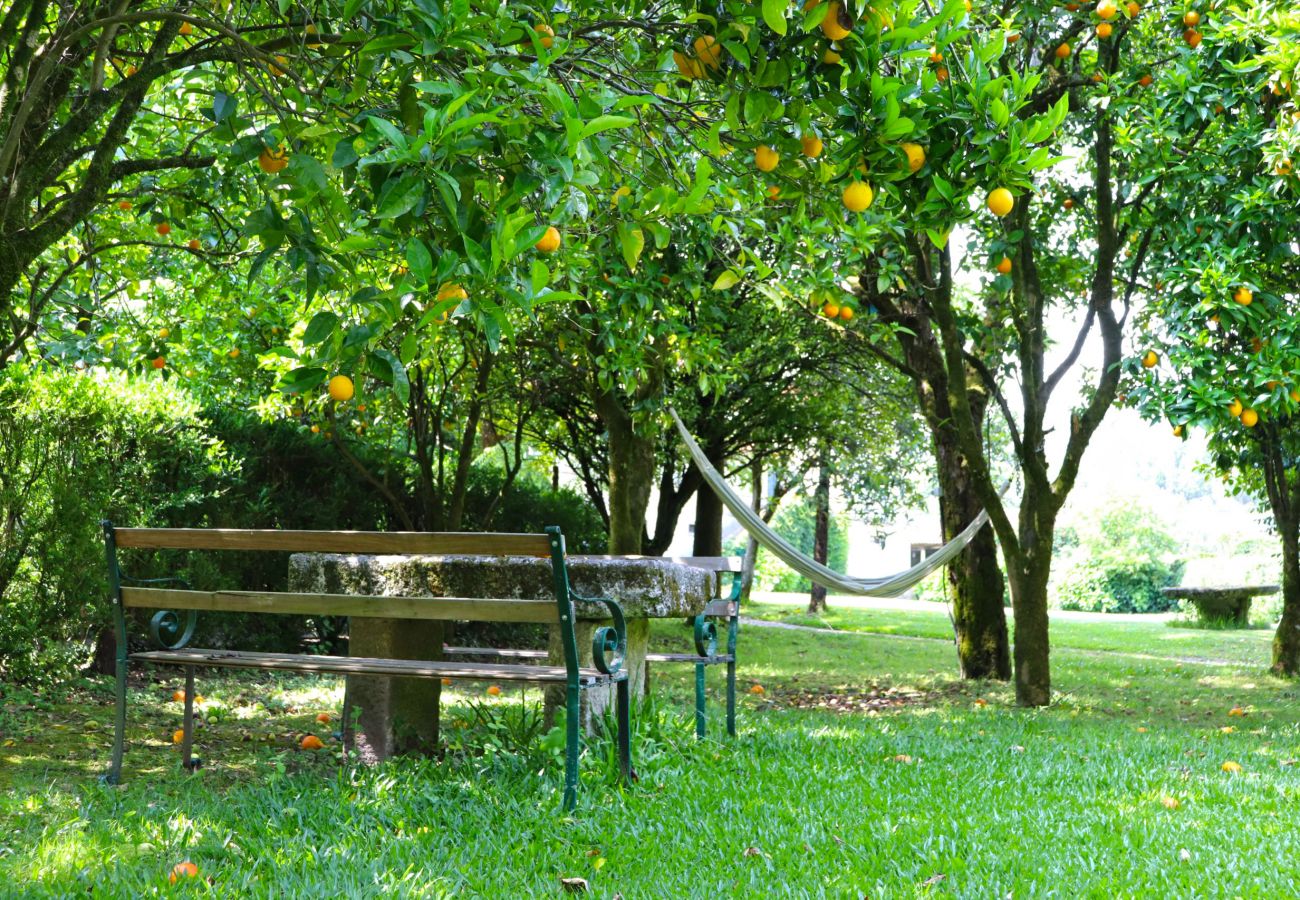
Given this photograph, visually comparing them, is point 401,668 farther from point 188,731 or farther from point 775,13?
point 775,13

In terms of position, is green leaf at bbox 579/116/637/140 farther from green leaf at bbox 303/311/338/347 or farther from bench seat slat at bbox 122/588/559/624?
bench seat slat at bbox 122/588/559/624

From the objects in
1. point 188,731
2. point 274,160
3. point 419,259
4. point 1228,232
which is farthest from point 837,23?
point 1228,232

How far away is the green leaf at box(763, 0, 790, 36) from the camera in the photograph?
207 centimetres

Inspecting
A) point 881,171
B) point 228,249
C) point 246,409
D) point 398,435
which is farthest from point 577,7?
point 398,435

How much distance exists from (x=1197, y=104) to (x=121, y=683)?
5.86 meters

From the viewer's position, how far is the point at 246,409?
9242 millimetres

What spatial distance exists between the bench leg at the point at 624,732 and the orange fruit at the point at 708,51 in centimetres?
220

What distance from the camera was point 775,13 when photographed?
2086 millimetres

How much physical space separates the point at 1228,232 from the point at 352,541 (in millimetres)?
4901

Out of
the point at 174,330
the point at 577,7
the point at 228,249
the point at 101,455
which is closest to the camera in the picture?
the point at 577,7

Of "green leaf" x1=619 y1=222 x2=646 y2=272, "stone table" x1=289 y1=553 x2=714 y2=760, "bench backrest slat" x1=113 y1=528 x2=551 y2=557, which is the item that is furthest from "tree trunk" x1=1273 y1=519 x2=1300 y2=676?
"green leaf" x1=619 y1=222 x2=646 y2=272

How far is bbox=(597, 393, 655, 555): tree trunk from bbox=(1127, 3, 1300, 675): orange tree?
483 centimetres

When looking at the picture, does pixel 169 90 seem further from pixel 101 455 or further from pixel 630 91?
pixel 630 91

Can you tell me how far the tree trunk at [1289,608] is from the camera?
31.2ft
